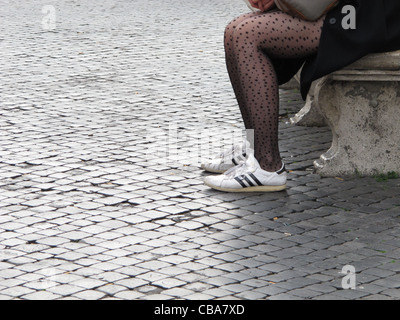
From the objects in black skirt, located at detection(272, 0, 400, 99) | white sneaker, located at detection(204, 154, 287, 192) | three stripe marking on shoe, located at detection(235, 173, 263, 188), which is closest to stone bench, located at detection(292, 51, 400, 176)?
black skirt, located at detection(272, 0, 400, 99)

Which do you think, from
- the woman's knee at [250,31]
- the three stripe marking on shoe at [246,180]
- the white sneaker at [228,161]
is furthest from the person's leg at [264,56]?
the white sneaker at [228,161]

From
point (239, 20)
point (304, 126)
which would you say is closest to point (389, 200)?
point (239, 20)

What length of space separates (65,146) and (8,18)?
21.2 ft

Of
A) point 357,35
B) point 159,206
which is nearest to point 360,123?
point 357,35

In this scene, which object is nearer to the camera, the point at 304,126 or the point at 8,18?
the point at 304,126

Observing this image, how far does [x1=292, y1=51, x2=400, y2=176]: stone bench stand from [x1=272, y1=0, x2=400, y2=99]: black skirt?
0.82 ft

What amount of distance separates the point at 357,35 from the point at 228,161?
1.12 m

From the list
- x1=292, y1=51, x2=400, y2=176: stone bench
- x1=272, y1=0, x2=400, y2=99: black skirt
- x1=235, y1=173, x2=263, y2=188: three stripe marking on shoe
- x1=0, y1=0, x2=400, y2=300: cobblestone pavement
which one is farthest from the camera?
x1=292, y1=51, x2=400, y2=176: stone bench

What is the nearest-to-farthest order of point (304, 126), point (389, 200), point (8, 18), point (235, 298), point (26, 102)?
point (235, 298)
point (389, 200)
point (304, 126)
point (26, 102)
point (8, 18)

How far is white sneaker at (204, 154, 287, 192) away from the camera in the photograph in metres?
5.18

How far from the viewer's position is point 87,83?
813 cm

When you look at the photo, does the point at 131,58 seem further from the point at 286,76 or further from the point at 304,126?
the point at 286,76

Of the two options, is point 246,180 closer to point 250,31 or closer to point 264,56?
point 264,56

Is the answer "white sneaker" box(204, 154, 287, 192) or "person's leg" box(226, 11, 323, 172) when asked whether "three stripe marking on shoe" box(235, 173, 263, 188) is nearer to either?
"white sneaker" box(204, 154, 287, 192)
